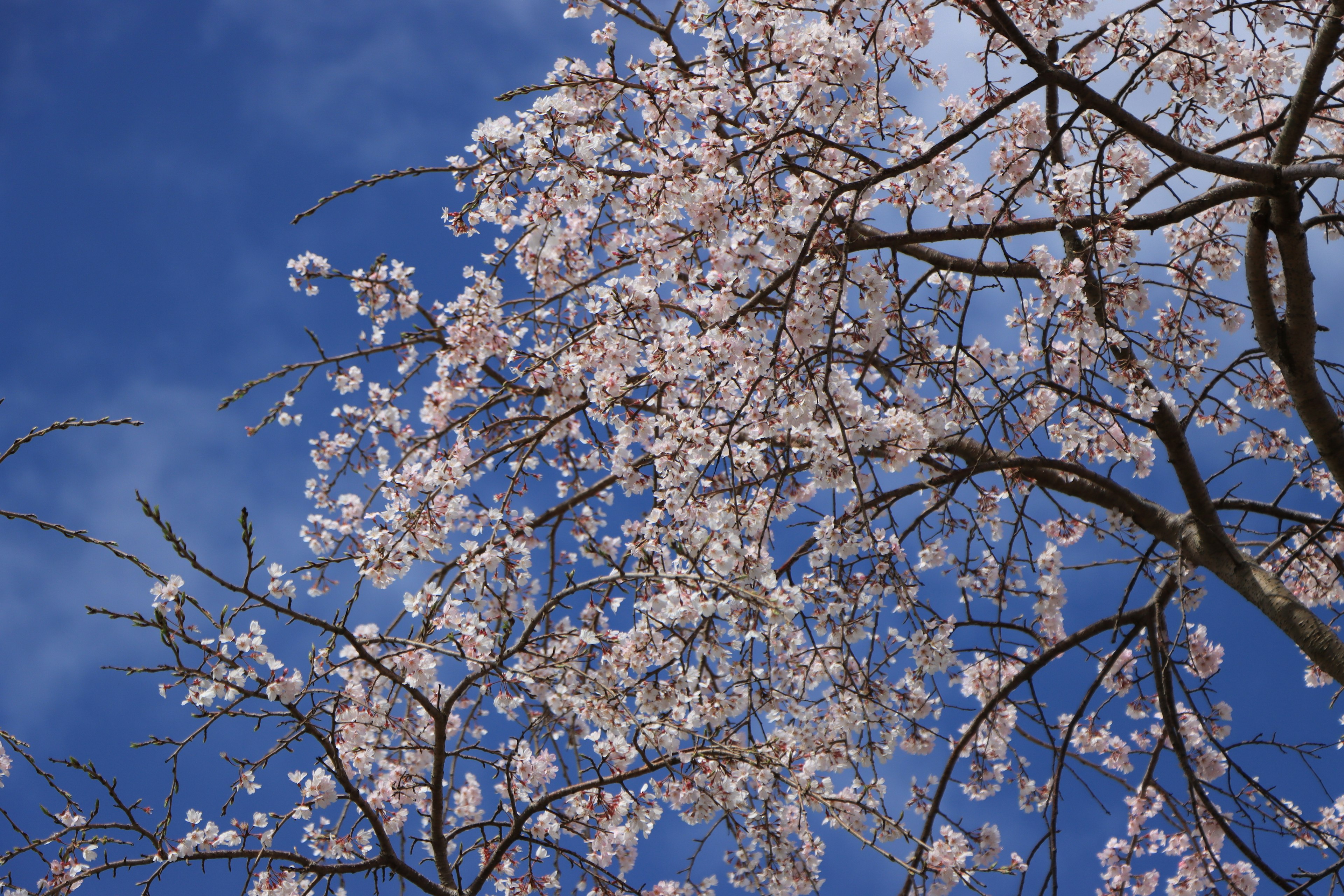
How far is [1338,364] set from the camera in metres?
4.91

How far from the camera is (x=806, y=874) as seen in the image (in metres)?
5.11

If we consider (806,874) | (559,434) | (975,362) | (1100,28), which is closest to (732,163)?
(975,362)

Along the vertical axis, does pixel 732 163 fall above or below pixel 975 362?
above

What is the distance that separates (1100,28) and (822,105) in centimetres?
197

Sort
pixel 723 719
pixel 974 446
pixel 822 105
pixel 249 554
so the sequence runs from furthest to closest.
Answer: pixel 974 446 → pixel 723 719 → pixel 822 105 → pixel 249 554

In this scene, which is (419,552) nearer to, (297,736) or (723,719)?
(297,736)

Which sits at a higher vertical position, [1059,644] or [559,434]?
[559,434]

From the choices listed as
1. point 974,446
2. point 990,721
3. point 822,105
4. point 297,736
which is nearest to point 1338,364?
point 974,446

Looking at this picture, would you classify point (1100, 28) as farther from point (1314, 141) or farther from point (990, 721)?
point (990, 721)

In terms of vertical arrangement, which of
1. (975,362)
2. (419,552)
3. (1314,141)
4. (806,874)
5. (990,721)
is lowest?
(806,874)

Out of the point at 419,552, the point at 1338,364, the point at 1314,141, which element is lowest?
the point at 419,552

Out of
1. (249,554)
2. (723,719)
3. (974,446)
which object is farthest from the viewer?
(974,446)

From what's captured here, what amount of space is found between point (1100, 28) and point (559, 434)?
3587 millimetres

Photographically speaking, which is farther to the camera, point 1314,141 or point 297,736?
point 1314,141
